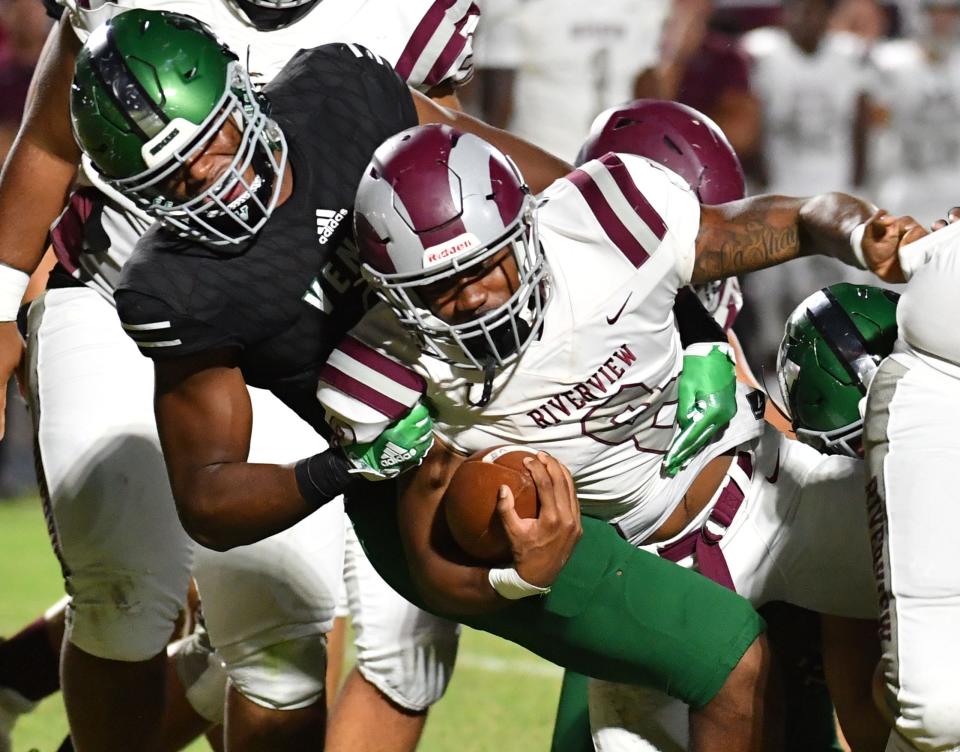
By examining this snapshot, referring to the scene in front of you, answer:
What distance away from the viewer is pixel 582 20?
6582mm

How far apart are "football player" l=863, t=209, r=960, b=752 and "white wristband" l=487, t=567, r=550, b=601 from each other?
1.79 feet

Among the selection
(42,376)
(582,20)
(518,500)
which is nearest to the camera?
(518,500)

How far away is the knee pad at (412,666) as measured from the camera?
10.6 ft

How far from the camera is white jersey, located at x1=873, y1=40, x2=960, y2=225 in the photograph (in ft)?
24.3

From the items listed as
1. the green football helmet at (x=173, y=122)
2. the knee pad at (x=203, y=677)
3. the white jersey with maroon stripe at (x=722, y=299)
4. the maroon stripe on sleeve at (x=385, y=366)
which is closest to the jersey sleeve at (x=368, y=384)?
the maroon stripe on sleeve at (x=385, y=366)

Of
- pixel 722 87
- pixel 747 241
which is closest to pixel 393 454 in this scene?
pixel 747 241

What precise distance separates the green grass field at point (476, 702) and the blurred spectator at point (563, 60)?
240cm

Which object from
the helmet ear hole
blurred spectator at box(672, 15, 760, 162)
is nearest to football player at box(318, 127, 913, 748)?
the helmet ear hole

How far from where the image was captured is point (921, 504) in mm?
2484

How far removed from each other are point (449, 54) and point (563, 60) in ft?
11.0

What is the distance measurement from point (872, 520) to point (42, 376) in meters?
1.64

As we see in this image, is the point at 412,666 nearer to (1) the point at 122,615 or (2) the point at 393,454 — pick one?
(1) the point at 122,615

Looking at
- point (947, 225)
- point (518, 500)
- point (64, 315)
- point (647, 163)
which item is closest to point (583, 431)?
point (518, 500)

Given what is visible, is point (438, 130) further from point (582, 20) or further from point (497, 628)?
point (582, 20)
